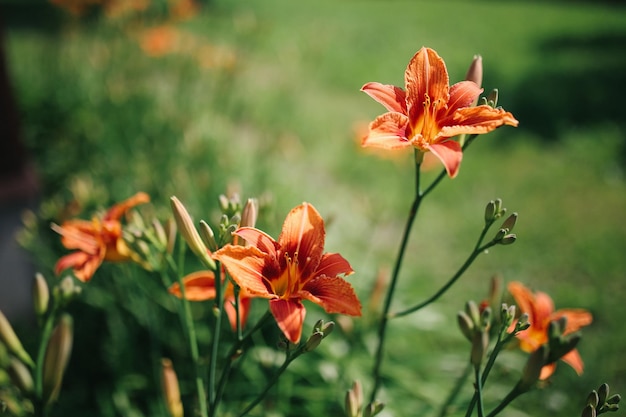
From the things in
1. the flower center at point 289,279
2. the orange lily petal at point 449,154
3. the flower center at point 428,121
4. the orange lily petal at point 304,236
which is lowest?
the flower center at point 289,279

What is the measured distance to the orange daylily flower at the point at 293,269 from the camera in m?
0.88

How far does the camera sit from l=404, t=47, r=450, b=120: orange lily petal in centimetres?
101

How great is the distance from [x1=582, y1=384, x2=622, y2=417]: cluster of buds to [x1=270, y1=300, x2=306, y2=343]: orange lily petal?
51 centimetres

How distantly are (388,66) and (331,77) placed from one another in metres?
0.86

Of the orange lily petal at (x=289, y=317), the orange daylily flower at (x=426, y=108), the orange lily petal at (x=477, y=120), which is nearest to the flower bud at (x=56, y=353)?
the orange lily petal at (x=289, y=317)

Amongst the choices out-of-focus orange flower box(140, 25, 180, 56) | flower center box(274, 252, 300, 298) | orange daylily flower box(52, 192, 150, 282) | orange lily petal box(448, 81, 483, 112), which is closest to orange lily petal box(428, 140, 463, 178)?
orange lily petal box(448, 81, 483, 112)

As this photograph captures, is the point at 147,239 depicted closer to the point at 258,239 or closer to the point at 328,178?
the point at 258,239

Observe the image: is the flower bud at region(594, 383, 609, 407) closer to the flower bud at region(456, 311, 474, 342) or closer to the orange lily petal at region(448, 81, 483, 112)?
the flower bud at region(456, 311, 474, 342)

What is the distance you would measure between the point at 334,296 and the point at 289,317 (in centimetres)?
10

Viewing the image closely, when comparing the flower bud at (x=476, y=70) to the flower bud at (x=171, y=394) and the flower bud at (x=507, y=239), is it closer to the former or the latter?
the flower bud at (x=507, y=239)

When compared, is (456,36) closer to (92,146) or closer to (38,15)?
(92,146)

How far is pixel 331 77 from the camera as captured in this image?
731 centimetres

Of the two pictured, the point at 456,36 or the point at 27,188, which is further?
the point at 456,36

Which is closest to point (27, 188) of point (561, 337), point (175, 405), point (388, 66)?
point (175, 405)
